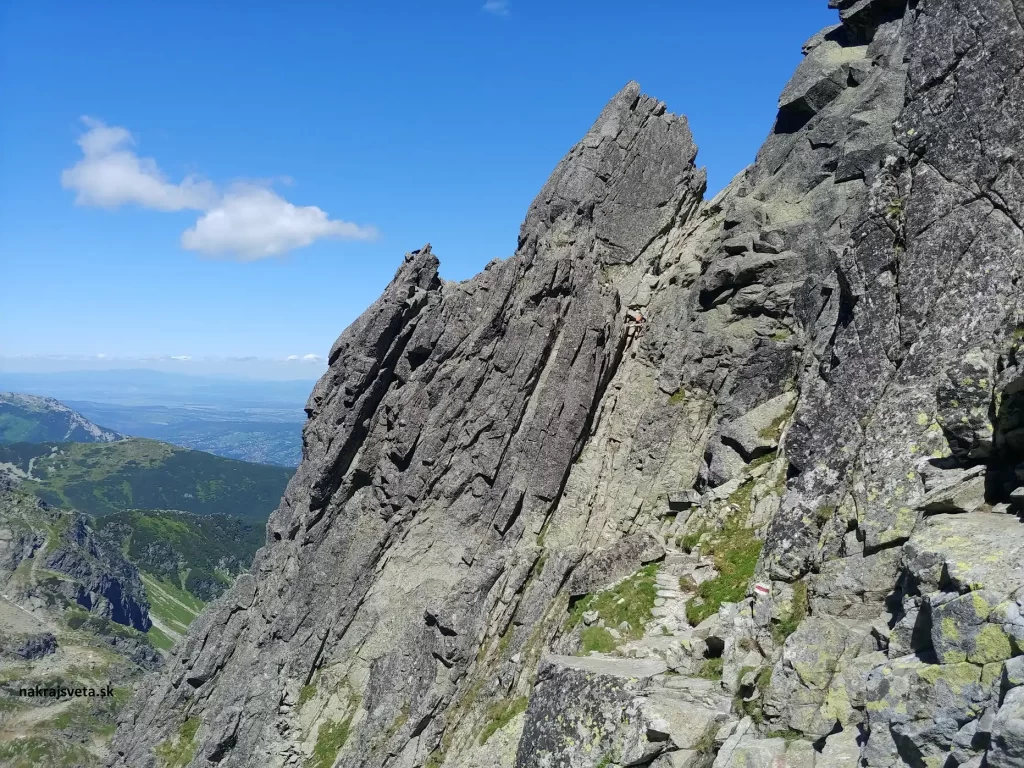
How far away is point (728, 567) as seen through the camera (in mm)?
29906

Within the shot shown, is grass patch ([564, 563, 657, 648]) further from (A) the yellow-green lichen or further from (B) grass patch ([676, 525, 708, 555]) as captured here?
(A) the yellow-green lichen

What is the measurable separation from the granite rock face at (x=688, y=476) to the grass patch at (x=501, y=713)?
0.73 ft

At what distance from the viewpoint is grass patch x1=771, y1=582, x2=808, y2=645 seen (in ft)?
62.0

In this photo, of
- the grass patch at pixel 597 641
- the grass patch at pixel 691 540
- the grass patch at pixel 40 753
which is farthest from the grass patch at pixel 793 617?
the grass patch at pixel 40 753

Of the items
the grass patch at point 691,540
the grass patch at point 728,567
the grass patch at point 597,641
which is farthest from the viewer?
the grass patch at point 691,540

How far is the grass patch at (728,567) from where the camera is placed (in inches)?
1102

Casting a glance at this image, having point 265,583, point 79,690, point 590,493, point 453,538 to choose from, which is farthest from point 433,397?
point 79,690

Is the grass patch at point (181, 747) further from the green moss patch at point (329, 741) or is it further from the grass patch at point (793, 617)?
the grass patch at point (793, 617)

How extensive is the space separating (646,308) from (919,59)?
27.1 meters

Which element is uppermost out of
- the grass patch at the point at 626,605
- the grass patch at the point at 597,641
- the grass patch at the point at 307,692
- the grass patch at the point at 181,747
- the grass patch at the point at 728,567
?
the grass patch at the point at 728,567

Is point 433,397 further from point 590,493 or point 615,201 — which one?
point 615,201

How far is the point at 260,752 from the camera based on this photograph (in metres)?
43.4

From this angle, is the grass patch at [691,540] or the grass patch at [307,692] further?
the grass patch at [307,692]

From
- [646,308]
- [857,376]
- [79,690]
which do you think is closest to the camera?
[857,376]
